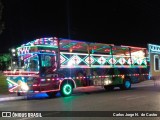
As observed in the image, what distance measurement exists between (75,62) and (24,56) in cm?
352

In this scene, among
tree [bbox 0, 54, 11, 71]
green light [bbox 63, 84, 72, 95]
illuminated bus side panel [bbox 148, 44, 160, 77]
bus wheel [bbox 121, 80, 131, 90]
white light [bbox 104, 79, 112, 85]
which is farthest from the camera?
illuminated bus side panel [bbox 148, 44, 160, 77]

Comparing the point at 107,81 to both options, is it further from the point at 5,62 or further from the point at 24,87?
the point at 5,62

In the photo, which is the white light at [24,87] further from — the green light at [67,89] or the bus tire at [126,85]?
the bus tire at [126,85]

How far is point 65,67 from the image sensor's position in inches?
816

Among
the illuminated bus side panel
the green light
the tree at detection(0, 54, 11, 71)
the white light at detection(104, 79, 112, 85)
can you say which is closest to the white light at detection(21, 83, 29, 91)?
the green light

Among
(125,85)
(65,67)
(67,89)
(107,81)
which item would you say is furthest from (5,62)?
(125,85)

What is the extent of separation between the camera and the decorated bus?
19.2 m

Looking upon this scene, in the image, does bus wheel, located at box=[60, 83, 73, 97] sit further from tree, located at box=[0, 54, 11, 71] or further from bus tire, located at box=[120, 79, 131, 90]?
bus tire, located at box=[120, 79, 131, 90]

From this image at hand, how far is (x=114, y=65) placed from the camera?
25.1 metres

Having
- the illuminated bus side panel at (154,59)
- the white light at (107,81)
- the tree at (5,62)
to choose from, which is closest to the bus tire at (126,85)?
the white light at (107,81)

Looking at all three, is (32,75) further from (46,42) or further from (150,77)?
(150,77)

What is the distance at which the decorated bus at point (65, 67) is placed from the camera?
1923cm

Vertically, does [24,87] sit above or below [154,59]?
below

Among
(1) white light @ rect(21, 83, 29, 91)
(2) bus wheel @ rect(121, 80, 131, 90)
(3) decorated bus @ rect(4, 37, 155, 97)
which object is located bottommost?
(2) bus wheel @ rect(121, 80, 131, 90)
